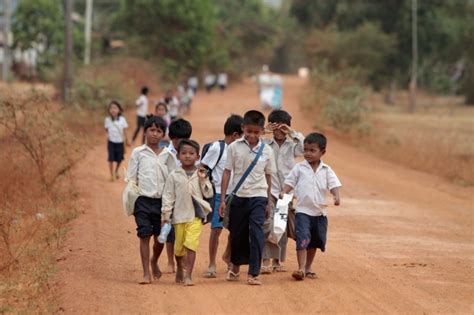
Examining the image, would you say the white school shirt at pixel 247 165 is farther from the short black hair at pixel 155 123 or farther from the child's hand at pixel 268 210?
the short black hair at pixel 155 123

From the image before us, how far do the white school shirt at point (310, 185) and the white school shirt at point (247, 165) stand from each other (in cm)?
38

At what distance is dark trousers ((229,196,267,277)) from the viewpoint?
30.3 ft

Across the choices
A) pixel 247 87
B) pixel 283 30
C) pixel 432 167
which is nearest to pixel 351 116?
pixel 432 167

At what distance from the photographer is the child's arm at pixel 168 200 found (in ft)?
29.5

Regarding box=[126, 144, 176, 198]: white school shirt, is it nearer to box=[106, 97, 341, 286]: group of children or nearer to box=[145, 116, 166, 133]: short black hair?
box=[106, 97, 341, 286]: group of children

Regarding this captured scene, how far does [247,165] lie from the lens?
9.21m

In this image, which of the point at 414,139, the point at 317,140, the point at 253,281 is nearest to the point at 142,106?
the point at 414,139

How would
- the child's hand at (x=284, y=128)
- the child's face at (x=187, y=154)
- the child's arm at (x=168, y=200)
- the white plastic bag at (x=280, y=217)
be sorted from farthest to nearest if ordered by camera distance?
the child's hand at (x=284, y=128) < the white plastic bag at (x=280, y=217) < the child's face at (x=187, y=154) < the child's arm at (x=168, y=200)

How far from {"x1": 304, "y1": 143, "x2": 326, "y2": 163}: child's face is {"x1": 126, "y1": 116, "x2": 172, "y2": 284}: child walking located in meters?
1.36

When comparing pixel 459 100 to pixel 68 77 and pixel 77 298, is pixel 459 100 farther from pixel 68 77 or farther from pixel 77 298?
pixel 77 298

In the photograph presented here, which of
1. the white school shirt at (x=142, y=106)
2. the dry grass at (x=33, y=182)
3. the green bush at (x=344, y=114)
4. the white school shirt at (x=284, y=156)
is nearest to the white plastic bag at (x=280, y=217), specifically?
the white school shirt at (x=284, y=156)

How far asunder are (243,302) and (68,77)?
2327 cm

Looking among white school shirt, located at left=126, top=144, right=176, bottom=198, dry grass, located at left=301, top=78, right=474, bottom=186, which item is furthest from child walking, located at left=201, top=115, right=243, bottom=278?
dry grass, located at left=301, top=78, right=474, bottom=186

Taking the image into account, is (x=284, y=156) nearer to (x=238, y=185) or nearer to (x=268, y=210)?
(x=268, y=210)
